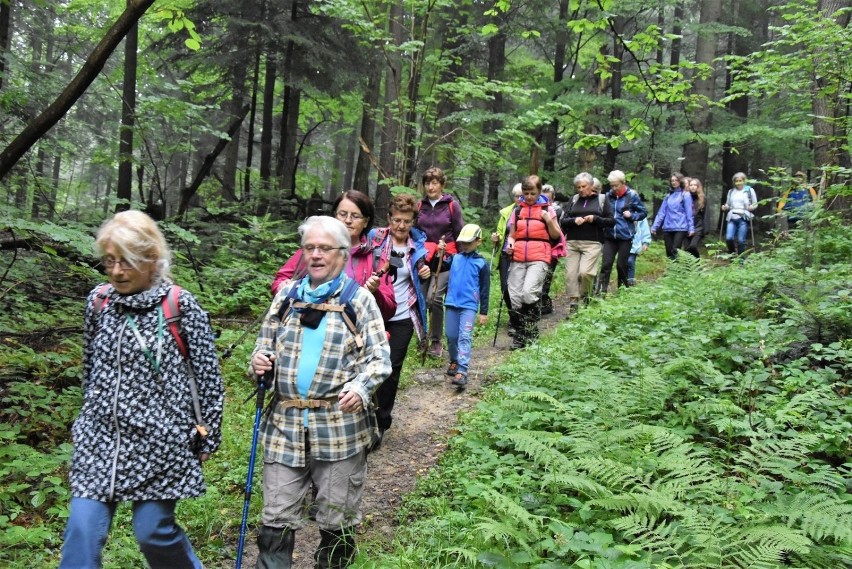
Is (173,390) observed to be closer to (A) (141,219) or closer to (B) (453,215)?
(A) (141,219)

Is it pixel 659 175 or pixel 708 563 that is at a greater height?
pixel 659 175

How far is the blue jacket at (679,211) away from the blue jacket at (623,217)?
1.88m

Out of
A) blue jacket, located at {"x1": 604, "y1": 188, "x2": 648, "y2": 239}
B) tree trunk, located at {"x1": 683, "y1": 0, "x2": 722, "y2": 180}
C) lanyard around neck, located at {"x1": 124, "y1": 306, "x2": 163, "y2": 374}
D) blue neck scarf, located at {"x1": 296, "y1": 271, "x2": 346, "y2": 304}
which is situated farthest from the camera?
tree trunk, located at {"x1": 683, "y1": 0, "x2": 722, "y2": 180}

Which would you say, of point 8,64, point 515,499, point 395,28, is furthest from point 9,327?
point 395,28

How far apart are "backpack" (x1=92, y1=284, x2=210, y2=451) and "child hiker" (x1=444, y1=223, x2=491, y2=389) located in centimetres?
431

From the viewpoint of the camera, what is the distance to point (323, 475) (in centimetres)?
310

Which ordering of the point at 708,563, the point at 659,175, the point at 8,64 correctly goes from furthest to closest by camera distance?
1. the point at 659,175
2. the point at 8,64
3. the point at 708,563

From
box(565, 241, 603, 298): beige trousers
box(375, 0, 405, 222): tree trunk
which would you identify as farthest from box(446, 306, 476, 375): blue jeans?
box(375, 0, 405, 222): tree trunk

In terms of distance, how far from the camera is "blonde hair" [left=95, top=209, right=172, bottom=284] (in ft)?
9.02

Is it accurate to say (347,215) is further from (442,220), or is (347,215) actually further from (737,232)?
(737,232)

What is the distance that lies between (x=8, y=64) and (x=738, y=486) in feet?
28.7

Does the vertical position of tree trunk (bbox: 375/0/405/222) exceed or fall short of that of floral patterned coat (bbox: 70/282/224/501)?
it exceeds it

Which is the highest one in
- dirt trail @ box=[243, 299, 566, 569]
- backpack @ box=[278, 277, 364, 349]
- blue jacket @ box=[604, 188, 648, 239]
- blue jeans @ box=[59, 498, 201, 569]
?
blue jacket @ box=[604, 188, 648, 239]

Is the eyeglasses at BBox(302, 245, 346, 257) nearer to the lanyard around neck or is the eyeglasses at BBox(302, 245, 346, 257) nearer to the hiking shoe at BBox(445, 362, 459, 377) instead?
the lanyard around neck
